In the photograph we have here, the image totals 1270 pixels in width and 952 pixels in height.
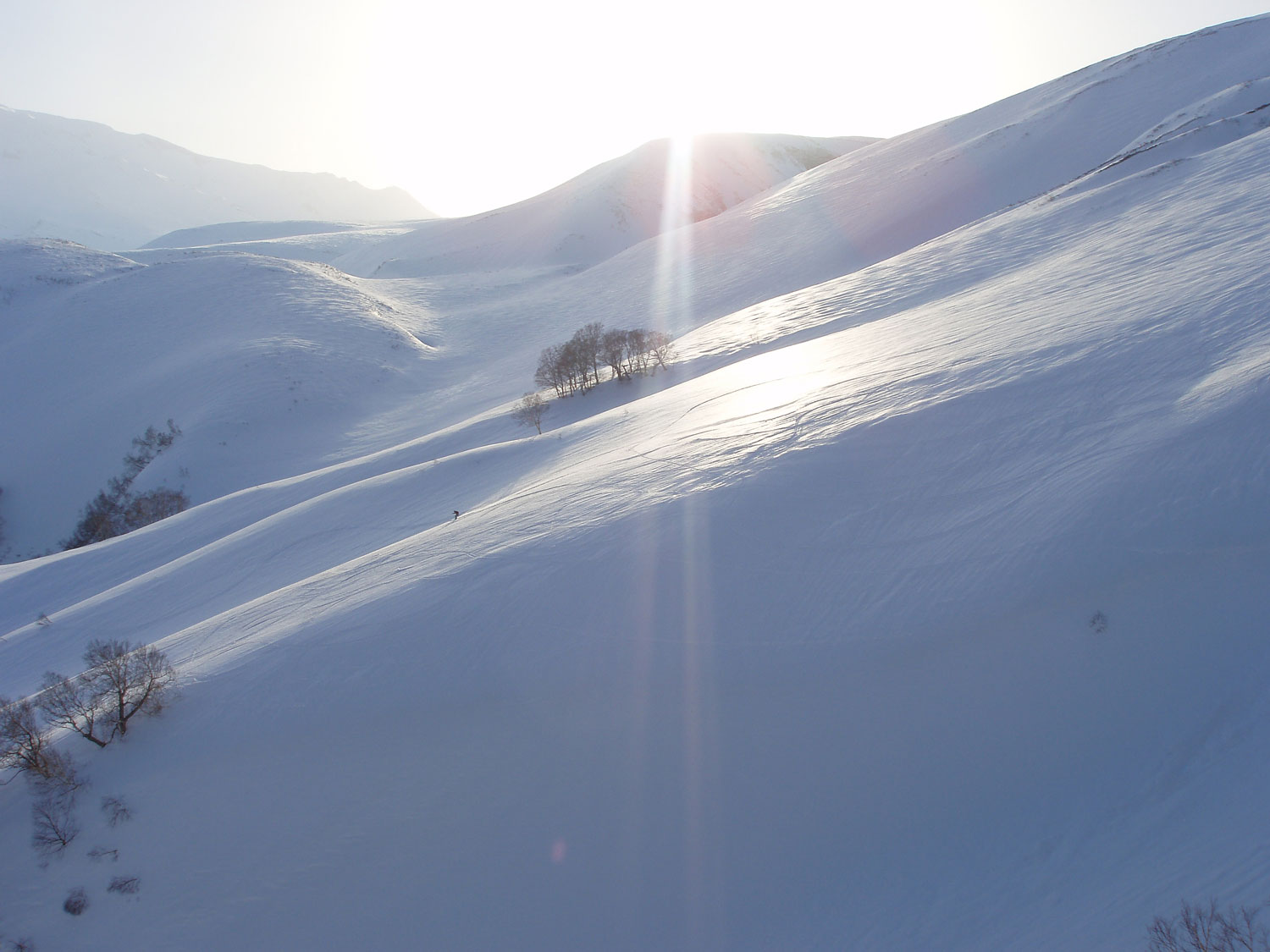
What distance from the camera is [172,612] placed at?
19109 mm

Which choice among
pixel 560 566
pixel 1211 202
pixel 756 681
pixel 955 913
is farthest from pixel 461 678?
pixel 1211 202

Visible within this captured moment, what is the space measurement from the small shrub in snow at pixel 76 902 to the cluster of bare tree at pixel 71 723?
2.53 feet

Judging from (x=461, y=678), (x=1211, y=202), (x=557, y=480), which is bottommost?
(x=461, y=678)

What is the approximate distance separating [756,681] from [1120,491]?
19.0 ft

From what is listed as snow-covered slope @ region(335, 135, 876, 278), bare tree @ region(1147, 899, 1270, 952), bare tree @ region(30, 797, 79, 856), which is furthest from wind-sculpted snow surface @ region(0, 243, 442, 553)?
bare tree @ region(1147, 899, 1270, 952)

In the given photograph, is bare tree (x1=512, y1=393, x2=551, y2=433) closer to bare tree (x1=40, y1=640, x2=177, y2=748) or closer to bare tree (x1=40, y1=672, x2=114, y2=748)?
bare tree (x1=40, y1=640, x2=177, y2=748)

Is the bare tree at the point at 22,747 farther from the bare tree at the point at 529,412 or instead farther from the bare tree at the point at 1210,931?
the bare tree at the point at 529,412

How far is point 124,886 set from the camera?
911cm

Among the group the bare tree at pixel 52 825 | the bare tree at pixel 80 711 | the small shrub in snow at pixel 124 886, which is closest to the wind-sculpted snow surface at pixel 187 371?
the bare tree at pixel 80 711

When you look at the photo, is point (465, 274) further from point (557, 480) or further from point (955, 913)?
point (955, 913)

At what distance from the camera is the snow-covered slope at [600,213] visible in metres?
89.9

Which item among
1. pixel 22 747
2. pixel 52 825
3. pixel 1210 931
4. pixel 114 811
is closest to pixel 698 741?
pixel 1210 931

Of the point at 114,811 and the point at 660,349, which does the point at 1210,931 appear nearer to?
the point at 114,811

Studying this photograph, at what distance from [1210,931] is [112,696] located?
49.5ft
